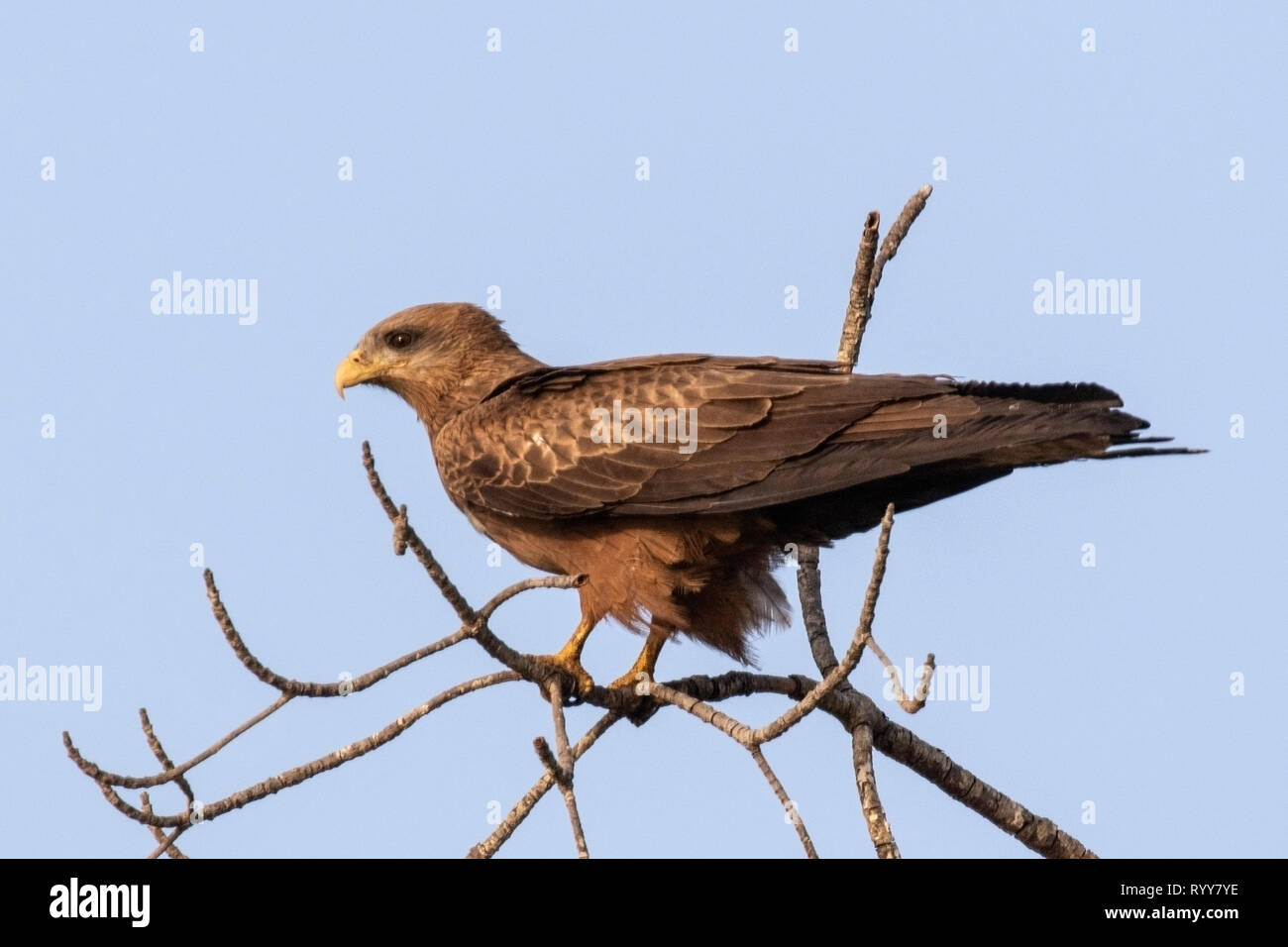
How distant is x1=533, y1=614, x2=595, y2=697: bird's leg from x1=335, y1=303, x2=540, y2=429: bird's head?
6.02 ft

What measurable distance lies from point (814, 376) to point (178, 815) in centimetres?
381

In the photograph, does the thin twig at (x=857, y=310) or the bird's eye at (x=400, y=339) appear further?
the bird's eye at (x=400, y=339)

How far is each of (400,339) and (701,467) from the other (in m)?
2.39

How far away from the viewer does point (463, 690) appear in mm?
5441

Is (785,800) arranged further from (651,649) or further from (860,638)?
(651,649)

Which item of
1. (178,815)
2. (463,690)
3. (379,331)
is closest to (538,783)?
(463,690)

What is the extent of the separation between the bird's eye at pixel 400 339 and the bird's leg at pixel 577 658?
2.27 m

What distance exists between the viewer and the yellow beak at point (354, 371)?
872 centimetres

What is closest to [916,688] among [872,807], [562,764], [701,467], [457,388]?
[872,807]

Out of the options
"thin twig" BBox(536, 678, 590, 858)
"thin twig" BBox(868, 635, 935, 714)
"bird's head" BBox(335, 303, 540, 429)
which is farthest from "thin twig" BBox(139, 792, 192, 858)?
"bird's head" BBox(335, 303, 540, 429)

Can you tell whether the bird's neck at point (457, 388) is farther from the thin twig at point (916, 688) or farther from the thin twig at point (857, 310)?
the thin twig at point (916, 688)

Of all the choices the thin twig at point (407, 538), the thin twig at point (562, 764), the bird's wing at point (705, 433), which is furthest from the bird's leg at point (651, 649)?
the thin twig at point (407, 538)

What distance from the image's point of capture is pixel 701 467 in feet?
24.1
